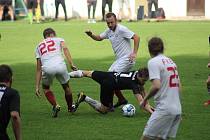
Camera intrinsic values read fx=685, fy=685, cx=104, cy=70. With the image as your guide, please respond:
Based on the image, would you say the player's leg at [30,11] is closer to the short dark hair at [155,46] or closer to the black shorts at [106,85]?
the black shorts at [106,85]

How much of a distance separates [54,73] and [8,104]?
16.8 feet

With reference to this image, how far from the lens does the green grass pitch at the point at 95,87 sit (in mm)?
11352

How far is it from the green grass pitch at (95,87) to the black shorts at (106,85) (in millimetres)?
288

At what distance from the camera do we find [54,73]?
41.8 ft

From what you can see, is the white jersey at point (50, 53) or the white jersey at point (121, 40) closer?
the white jersey at point (50, 53)

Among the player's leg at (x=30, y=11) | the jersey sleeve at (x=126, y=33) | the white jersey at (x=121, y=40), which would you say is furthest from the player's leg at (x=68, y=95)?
the player's leg at (x=30, y=11)

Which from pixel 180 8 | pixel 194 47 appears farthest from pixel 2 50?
pixel 180 8

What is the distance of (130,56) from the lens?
13.6 m

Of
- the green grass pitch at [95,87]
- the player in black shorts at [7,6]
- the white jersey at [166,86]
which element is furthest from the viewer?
the player in black shorts at [7,6]

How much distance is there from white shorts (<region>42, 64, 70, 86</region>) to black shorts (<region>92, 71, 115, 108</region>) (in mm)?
614

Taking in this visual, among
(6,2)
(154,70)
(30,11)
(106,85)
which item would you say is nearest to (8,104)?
(154,70)

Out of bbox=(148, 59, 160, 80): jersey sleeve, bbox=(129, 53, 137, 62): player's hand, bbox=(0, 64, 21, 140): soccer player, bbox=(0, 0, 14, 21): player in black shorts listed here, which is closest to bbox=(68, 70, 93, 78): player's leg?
bbox=(129, 53, 137, 62): player's hand

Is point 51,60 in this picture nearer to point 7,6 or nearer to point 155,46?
point 155,46

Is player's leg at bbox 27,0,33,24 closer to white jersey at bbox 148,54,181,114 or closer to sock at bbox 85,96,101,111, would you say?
sock at bbox 85,96,101,111
